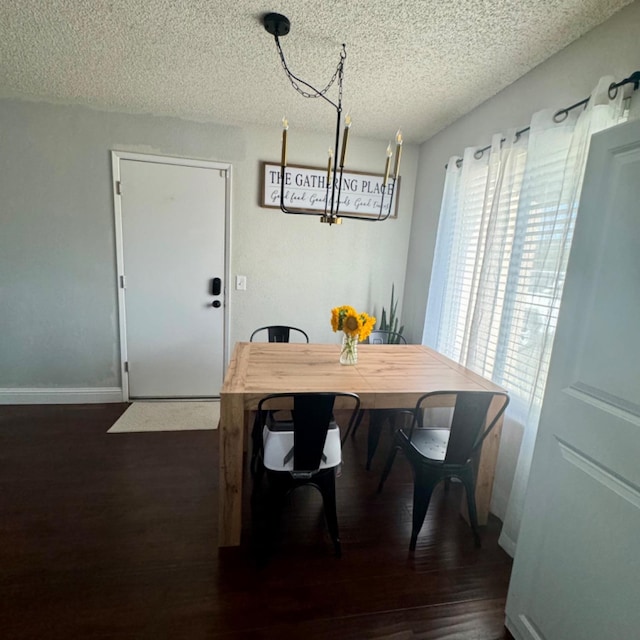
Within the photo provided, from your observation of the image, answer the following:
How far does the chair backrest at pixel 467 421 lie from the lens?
4.75 ft

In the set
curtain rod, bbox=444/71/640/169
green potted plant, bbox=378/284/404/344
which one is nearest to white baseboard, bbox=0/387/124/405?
green potted plant, bbox=378/284/404/344

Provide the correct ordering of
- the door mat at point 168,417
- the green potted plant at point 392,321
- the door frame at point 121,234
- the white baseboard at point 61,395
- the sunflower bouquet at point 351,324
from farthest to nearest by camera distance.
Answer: the green potted plant at point 392,321
the white baseboard at point 61,395
the door frame at point 121,234
the door mat at point 168,417
the sunflower bouquet at point 351,324

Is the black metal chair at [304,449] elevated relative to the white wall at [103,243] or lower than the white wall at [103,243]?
lower

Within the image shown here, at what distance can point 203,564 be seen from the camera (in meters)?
1.44

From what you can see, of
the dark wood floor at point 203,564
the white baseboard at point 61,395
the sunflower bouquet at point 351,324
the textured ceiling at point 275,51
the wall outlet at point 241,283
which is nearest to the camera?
the dark wood floor at point 203,564

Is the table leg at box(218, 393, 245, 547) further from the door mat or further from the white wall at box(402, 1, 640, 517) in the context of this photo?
the white wall at box(402, 1, 640, 517)

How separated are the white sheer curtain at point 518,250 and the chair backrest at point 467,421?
27 centimetres

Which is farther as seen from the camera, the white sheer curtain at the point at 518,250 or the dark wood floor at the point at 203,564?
the white sheer curtain at the point at 518,250

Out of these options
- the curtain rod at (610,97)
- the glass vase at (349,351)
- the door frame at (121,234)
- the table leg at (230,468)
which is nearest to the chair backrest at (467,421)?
the glass vase at (349,351)

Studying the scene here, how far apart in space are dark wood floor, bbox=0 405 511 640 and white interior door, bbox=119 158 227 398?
0.98m

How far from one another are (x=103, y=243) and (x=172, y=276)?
1.98 feet

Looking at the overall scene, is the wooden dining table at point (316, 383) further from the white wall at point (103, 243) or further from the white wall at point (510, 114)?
the white wall at point (103, 243)

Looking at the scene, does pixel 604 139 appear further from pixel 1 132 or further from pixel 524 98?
pixel 1 132

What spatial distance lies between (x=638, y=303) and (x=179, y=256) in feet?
9.64
